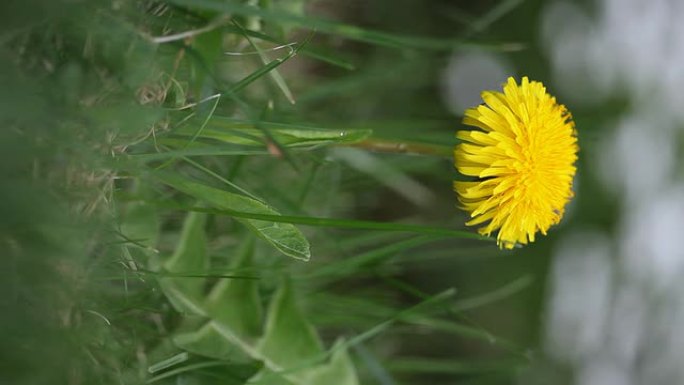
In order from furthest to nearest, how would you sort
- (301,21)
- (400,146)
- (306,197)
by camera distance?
(306,197) → (400,146) → (301,21)

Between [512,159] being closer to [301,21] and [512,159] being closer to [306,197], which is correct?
[301,21]

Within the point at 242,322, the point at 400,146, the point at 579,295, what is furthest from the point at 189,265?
the point at 579,295

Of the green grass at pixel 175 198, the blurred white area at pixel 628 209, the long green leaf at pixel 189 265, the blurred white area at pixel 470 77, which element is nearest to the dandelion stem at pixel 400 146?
the green grass at pixel 175 198

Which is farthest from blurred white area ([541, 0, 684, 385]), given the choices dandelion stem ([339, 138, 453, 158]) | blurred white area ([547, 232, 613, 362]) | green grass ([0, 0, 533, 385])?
dandelion stem ([339, 138, 453, 158])

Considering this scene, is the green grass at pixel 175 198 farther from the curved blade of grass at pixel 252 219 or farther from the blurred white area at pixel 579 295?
the blurred white area at pixel 579 295

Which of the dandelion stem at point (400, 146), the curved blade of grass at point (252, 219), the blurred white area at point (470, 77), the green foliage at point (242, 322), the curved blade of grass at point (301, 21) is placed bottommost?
the green foliage at point (242, 322)
